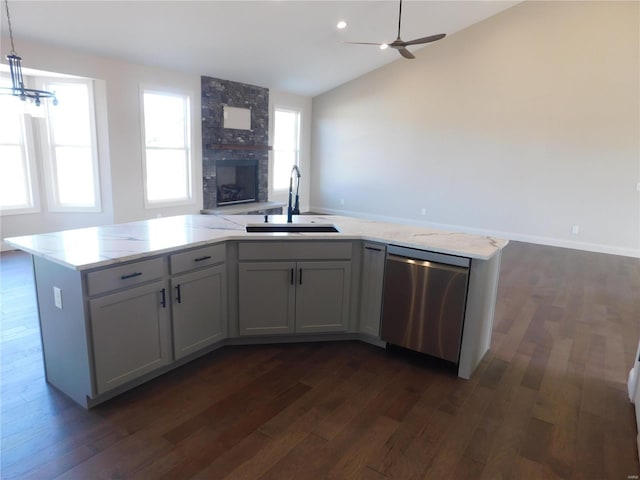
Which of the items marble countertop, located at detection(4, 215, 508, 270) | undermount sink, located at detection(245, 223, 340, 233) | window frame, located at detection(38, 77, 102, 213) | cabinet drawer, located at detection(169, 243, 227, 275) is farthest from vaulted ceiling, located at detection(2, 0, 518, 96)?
cabinet drawer, located at detection(169, 243, 227, 275)

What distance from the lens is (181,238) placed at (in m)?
2.64

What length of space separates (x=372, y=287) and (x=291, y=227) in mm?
818

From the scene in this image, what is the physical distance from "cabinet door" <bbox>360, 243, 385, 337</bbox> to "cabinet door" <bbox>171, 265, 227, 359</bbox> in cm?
104

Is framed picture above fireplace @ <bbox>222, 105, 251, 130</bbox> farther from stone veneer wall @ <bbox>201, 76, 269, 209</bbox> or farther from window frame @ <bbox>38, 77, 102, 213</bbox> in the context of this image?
window frame @ <bbox>38, 77, 102, 213</bbox>

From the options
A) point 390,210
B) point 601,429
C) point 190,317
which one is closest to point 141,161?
point 190,317

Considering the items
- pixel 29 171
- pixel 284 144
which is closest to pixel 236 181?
pixel 284 144

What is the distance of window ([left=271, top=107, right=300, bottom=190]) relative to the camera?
878 centimetres

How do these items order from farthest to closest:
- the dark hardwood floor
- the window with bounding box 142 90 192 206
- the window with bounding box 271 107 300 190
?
1. the window with bounding box 271 107 300 190
2. the window with bounding box 142 90 192 206
3. the dark hardwood floor

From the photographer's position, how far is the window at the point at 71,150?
5.67m

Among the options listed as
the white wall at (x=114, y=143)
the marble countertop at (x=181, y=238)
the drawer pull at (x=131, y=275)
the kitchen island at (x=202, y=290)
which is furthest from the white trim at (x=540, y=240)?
the drawer pull at (x=131, y=275)

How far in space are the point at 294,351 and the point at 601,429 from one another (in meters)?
1.94

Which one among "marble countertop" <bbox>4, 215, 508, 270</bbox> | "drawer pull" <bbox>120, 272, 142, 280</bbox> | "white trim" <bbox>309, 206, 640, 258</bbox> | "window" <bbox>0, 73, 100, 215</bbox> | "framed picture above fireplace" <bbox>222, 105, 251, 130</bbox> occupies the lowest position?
"white trim" <bbox>309, 206, 640, 258</bbox>

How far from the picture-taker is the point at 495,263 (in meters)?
2.81

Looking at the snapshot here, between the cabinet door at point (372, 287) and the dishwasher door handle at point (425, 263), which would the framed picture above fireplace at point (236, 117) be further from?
the dishwasher door handle at point (425, 263)
